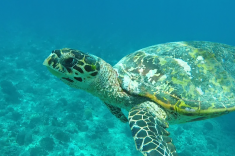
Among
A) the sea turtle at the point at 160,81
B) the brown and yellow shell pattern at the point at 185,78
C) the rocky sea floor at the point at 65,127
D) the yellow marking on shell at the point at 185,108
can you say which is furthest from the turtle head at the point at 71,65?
the rocky sea floor at the point at 65,127

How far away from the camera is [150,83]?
3508 mm

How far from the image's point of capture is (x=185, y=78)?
3.54m

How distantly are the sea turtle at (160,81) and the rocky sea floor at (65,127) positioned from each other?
21.5 ft

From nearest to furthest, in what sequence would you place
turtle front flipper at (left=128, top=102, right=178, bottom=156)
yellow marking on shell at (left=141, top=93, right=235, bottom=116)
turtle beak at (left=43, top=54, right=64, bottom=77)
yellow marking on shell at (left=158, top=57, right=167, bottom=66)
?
turtle front flipper at (left=128, top=102, right=178, bottom=156) < turtle beak at (left=43, top=54, right=64, bottom=77) < yellow marking on shell at (left=141, top=93, right=235, bottom=116) < yellow marking on shell at (left=158, top=57, right=167, bottom=66)

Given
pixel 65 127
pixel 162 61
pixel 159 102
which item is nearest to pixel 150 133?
pixel 159 102

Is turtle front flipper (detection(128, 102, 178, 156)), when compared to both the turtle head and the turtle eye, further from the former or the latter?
the turtle eye

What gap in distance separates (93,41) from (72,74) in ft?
88.9

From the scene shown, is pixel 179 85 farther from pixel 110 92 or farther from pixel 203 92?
pixel 110 92

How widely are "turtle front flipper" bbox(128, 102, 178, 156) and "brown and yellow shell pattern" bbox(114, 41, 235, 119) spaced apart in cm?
31

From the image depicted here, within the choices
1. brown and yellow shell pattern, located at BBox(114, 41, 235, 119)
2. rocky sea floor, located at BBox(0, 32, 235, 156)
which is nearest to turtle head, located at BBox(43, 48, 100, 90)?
brown and yellow shell pattern, located at BBox(114, 41, 235, 119)

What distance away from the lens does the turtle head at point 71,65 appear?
3.05 metres

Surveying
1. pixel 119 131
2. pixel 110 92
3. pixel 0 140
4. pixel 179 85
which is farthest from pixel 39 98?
pixel 179 85

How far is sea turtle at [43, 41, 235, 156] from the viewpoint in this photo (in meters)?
3.07

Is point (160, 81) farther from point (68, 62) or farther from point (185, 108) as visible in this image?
point (68, 62)
